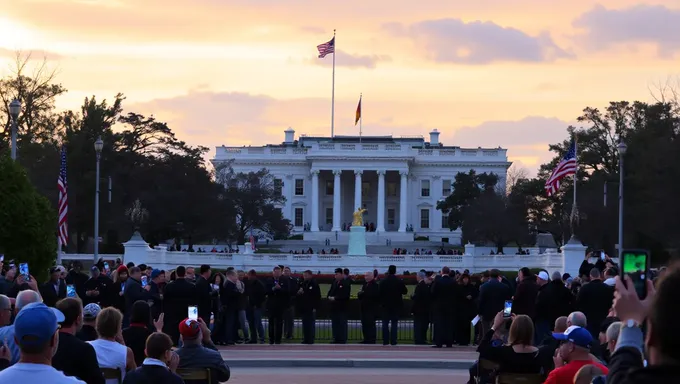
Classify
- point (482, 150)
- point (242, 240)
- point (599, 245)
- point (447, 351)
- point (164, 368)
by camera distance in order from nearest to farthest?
1. point (164, 368)
2. point (447, 351)
3. point (599, 245)
4. point (242, 240)
5. point (482, 150)

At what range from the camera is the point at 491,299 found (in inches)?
890

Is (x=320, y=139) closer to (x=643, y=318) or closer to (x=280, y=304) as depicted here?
(x=280, y=304)

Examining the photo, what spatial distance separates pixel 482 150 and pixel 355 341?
334 ft

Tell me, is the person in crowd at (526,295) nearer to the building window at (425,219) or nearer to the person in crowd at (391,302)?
the person in crowd at (391,302)

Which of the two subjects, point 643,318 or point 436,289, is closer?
point 643,318

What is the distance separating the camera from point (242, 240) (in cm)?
9475

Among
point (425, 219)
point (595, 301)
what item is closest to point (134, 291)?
point (595, 301)

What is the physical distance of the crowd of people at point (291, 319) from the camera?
589 centimetres

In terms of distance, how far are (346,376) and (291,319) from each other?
815cm

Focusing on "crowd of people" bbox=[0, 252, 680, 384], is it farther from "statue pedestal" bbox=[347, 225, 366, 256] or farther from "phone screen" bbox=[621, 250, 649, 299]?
"statue pedestal" bbox=[347, 225, 366, 256]

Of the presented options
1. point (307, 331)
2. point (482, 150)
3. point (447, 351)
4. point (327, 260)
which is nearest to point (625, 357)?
point (447, 351)

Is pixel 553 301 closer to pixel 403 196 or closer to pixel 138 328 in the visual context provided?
pixel 138 328

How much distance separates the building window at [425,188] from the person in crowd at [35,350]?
122 m

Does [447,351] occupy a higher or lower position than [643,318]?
lower
